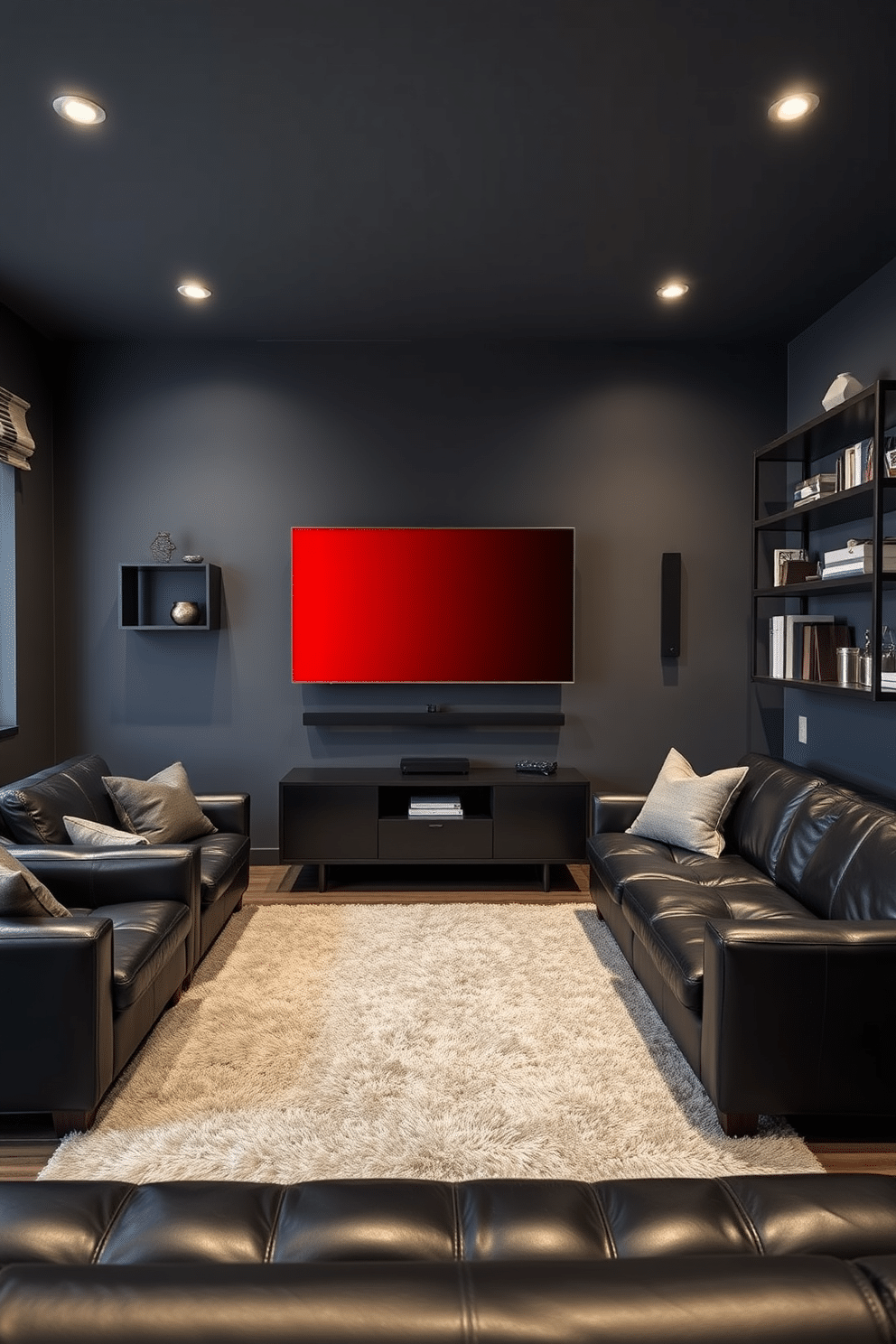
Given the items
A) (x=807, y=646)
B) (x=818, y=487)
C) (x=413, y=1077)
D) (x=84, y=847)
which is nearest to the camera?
(x=413, y=1077)

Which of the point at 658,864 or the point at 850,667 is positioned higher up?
the point at 850,667

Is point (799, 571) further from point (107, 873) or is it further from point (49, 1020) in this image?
point (49, 1020)

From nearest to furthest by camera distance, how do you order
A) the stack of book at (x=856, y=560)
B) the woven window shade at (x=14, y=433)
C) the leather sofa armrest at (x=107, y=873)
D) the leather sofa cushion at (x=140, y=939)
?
the leather sofa cushion at (x=140, y=939), the leather sofa armrest at (x=107, y=873), the stack of book at (x=856, y=560), the woven window shade at (x=14, y=433)

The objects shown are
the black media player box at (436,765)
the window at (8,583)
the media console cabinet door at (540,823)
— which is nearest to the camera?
the window at (8,583)

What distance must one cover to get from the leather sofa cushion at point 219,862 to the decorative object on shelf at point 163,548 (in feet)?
5.36

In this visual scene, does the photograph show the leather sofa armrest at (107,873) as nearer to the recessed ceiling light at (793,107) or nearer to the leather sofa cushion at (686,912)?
the leather sofa cushion at (686,912)

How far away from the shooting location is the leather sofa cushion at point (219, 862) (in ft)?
11.1

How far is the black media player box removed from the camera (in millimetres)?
4664

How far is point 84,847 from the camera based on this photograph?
3.09 m

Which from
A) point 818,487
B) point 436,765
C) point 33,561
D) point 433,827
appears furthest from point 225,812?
point 818,487

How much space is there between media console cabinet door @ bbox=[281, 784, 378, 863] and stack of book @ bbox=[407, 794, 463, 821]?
0.21 meters

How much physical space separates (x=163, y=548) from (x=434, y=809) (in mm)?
2033

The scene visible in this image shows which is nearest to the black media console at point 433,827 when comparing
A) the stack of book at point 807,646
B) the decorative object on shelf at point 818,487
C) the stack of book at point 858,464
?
the stack of book at point 807,646

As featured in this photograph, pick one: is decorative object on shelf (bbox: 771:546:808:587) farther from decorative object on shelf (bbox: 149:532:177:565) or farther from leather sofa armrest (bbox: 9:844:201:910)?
decorative object on shelf (bbox: 149:532:177:565)
